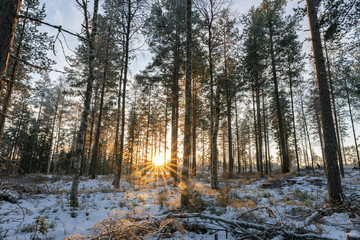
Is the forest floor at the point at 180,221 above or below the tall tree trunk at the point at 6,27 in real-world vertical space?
below

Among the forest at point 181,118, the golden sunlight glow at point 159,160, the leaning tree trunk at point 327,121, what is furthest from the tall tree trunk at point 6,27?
the golden sunlight glow at point 159,160

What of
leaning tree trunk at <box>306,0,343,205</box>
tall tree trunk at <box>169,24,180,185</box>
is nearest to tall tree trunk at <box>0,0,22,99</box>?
leaning tree trunk at <box>306,0,343,205</box>

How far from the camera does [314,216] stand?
3439mm

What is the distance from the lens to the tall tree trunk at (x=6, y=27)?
7.30 ft

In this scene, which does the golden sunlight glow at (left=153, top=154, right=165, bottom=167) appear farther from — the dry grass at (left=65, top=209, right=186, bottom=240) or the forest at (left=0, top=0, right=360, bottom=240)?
the dry grass at (left=65, top=209, right=186, bottom=240)

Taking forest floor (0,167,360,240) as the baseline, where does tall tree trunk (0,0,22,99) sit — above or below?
above

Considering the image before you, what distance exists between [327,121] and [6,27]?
7.84m

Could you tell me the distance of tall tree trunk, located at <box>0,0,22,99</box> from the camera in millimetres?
2224

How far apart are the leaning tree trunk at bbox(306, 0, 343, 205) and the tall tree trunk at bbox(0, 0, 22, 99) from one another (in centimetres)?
766

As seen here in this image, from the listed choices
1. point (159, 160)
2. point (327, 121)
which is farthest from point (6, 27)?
point (159, 160)

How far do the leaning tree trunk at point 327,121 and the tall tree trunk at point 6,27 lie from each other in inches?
301

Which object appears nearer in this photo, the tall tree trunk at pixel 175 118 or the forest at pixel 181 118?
the forest at pixel 181 118

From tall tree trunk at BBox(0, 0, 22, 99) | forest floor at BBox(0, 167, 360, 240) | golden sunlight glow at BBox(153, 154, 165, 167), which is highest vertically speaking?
tall tree trunk at BBox(0, 0, 22, 99)

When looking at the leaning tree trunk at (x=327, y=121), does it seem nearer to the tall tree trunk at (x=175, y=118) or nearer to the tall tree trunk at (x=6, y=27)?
the tall tree trunk at (x=6, y=27)
